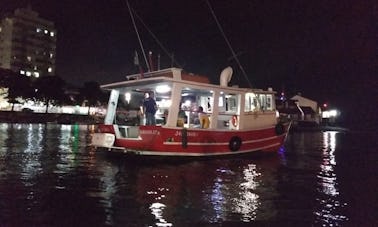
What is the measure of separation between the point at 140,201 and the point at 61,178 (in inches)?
171

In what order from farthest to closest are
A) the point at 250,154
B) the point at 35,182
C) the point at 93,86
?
the point at 93,86 < the point at 250,154 < the point at 35,182

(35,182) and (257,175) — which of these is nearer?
(35,182)

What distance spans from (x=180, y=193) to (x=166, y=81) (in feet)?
22.6

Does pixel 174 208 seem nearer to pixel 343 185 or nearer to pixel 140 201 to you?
pixel 140 201

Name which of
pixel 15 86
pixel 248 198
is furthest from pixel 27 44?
pixel 248 198

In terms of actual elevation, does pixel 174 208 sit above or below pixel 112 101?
below

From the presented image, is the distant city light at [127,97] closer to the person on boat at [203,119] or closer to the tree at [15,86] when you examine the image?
the person on boat at [203,119]

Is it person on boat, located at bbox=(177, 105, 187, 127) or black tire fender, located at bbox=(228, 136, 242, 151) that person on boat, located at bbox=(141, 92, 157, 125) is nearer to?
person on boat, located at bbox=(177, 105, 187, 127)

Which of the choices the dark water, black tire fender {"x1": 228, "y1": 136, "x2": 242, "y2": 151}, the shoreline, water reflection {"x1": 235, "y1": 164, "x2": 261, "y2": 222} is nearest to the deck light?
the dark water

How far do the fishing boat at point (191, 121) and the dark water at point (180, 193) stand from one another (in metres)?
0.89

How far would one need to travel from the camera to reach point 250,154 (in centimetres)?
2245

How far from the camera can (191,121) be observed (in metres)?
21.2

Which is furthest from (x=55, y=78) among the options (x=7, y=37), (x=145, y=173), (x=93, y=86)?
(x=145, y=173)

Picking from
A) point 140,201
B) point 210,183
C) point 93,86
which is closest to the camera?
point 140,201
